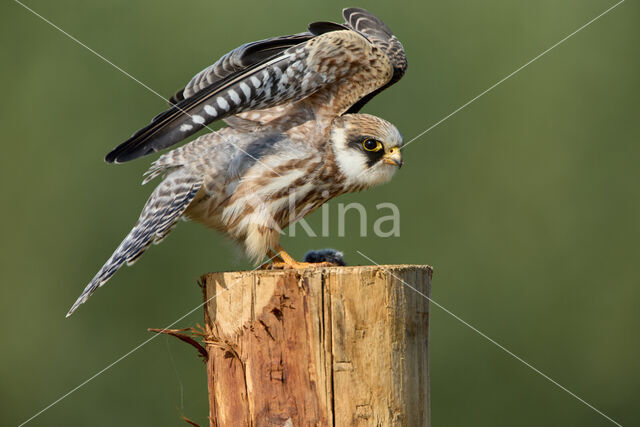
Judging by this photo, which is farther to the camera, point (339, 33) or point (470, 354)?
point (470, 354)

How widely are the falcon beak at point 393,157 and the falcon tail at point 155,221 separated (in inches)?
41.3

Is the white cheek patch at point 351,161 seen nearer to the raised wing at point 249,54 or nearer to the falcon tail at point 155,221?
the raised wing at point 249,54

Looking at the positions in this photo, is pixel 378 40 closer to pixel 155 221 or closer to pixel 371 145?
pixel 371 145

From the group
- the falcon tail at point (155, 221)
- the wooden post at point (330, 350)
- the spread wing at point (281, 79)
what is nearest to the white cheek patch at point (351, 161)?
the spread wing at point (281, 79)

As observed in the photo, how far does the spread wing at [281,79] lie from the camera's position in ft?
10.7

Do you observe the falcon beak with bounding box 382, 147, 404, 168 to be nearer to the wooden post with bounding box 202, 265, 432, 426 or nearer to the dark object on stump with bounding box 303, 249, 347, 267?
the dark object on stump with bounding box 303, 249, 347, 267

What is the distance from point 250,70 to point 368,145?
82 centimetres

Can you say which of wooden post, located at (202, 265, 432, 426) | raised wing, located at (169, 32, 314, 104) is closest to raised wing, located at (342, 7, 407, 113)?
raised wing, located at (169, 32, 314, 104)

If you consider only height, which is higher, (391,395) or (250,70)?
(250,70)

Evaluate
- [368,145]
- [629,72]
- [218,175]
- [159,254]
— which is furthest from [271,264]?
[629,72]

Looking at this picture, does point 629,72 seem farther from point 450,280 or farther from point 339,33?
point 339,33

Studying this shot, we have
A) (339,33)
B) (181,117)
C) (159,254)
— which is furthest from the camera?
(159,254)

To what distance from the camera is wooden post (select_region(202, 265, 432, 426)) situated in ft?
9.02

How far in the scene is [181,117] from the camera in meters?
3.30
